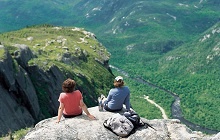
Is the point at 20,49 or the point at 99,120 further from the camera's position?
the point at 20,49

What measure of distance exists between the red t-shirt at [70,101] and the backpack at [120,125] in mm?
3304

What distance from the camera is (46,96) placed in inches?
3187

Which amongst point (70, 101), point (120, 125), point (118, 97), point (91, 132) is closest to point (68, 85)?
point (70, 101)

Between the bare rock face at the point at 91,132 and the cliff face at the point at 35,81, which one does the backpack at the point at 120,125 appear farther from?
the cliff face at the point at 35,81

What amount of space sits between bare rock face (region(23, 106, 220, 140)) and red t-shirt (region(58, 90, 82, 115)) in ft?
2.55

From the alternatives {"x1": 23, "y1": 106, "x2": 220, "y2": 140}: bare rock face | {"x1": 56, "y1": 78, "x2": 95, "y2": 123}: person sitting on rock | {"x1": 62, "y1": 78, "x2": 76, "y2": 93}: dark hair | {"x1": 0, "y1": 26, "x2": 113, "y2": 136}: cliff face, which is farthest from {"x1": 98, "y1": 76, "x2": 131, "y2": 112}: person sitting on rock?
{"x1": 0, "y1": 26, "x2": 113, "y2": 136}: cliff face

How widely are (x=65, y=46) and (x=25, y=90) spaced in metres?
69.7

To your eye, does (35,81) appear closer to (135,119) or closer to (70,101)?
(70,101)

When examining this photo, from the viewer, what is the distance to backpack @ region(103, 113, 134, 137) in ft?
103

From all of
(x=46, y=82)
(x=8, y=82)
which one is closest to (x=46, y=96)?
(x=46, y=82)

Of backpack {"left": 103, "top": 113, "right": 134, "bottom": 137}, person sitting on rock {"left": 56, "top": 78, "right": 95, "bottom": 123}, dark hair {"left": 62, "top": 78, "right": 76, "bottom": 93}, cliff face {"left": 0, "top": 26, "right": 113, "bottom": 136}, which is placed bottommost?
cliff face {"left": 0, "top": 26, "right": 113, "bottom": 136}

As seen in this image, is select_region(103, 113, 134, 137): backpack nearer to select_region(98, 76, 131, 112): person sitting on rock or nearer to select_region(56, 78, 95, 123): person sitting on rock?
select_region(56, 78, 95, 123): person sitting on rock

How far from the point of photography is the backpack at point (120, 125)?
3130cm

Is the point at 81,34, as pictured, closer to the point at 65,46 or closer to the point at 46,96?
the point at 65,46
